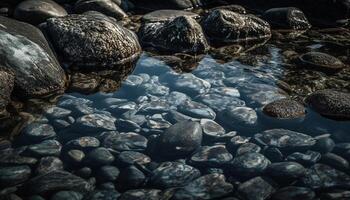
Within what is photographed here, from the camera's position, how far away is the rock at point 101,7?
8008 mm

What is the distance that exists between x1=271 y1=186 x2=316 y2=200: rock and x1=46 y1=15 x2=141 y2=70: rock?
3305mm

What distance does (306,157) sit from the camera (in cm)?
392

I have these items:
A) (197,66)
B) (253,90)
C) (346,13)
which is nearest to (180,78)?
(197,66)

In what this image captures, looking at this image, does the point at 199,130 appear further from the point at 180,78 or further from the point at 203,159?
the point at 180,78

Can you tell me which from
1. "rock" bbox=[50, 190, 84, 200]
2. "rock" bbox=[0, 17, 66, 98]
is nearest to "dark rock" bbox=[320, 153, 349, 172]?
"rock" bbox=[50, 190, 84, 200]

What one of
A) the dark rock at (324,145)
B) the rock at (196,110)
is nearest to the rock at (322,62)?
the dark rock at (324,145)

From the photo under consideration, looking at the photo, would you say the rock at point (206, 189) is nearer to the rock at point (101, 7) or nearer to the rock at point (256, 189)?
the rock at point (256, 189)

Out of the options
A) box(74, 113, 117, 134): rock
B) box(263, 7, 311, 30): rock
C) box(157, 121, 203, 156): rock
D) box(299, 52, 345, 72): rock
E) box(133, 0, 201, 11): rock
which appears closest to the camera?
box(157, 121, 203, 156): rock

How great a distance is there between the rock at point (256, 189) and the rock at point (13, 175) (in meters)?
1.74

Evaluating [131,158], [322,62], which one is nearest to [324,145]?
[131,158]

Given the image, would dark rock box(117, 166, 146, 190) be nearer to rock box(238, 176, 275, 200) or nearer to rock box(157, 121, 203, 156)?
rock box(157, 121, 203, 156)

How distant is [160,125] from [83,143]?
829mm

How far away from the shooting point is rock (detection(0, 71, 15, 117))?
175 inches

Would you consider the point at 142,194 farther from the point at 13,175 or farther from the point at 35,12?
the point at 35,12
